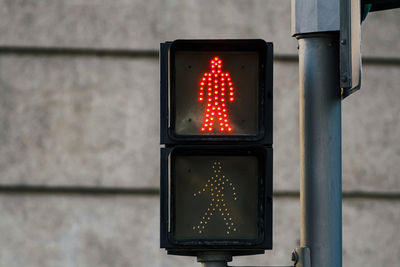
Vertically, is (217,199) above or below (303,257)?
above

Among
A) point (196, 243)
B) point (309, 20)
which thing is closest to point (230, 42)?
point (309, 20)

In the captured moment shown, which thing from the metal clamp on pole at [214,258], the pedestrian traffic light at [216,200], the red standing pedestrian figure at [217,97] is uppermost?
the red standing pedestrian figure at [217,97]

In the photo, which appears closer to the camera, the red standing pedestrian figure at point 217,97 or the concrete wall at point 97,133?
the red standing pedestrian figure at point 217,97

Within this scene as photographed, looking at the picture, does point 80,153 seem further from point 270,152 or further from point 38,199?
point 270,152

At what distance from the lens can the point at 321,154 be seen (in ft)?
11.2

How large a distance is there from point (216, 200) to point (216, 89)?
1.49 ft

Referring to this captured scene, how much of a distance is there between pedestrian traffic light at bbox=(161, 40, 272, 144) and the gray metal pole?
0.65 feet

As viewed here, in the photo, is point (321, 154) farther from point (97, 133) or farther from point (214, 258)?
point (97, 133)

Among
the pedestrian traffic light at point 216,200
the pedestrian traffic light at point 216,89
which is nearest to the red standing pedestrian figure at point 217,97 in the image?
the pedestrian traffic light at point 216,89

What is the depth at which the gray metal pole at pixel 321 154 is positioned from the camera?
11.1ft

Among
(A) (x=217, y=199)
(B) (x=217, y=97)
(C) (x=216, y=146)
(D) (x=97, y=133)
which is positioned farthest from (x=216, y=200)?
(D) (x=97, y=133)

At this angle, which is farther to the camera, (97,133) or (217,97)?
(97,133)

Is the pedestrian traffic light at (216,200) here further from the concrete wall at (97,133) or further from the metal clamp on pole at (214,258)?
the concrete wall at (97,133)

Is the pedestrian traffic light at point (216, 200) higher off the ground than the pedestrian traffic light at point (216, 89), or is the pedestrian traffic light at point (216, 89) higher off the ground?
the pedestrian traffic light at point (216, 89)
